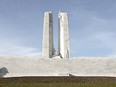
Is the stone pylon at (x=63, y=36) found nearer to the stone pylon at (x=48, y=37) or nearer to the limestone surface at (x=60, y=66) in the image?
the stone pylon at (x=48, y=37)

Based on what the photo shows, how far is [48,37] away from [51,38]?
1.09 m

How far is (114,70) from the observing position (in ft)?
118

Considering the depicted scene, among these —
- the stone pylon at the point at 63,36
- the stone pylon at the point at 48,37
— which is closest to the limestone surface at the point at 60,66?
the stone pylon at the point at 48,37

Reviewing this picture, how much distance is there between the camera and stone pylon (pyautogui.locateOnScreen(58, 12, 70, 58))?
1667 inches

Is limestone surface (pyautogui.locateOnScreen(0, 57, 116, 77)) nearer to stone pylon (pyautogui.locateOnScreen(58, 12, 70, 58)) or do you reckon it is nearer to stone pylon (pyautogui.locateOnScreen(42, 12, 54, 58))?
stone pylon (pyautogui.locateOnScreen(42, 12, 54, 58))

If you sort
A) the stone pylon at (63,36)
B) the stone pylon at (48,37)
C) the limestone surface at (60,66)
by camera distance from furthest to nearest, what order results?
the stone pylon at (48,37)
the stone pylon at (63,36)
the limestone surface at (60,66)

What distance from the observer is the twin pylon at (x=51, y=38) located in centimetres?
4250

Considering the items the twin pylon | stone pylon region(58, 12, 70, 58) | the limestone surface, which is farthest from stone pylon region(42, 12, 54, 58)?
the limestone surface

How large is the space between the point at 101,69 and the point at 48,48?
31.4 ft

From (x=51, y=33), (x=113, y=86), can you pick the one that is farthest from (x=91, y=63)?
(x=113, y=86)

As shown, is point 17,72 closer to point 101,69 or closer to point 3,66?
point 3,66

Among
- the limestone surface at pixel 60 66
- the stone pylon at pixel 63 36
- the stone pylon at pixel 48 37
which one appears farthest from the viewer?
the stone pylon at pixel 48 37

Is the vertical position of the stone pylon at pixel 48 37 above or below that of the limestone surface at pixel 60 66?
above

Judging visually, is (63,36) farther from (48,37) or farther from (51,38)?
(48,37)
